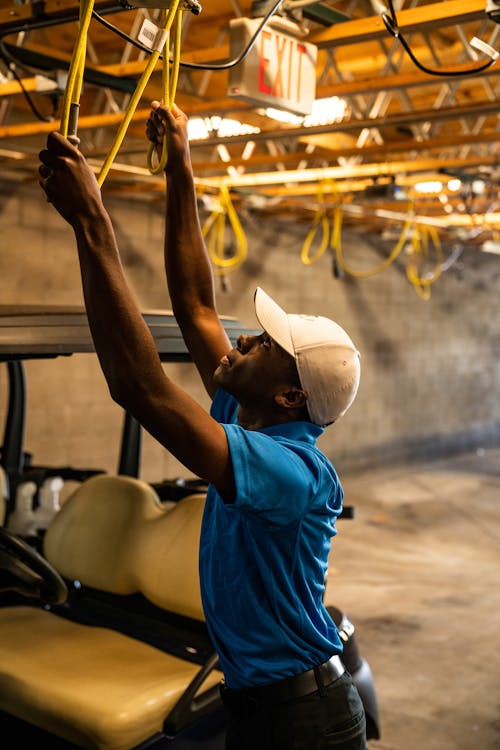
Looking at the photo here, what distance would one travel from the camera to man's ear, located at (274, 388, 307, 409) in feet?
5.66

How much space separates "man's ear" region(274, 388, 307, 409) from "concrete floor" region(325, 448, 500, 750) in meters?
2.37

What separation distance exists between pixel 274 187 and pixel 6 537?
5.93m

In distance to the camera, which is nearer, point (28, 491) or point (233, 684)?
point (233, 684)

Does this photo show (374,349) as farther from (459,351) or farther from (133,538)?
(133,538)

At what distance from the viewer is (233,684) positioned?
1787 millimetres

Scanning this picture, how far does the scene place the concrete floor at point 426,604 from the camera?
3826 mm

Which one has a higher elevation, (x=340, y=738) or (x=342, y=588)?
(x=340, y=738)

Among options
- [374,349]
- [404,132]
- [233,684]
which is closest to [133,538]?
[233,684]

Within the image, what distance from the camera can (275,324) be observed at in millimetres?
1721

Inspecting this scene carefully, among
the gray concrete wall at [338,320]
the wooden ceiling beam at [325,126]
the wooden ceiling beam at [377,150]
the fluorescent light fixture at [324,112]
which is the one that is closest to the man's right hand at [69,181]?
the wooden ceiling beam at [325,126]

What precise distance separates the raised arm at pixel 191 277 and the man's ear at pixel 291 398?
14.4 inches

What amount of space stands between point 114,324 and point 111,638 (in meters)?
2.03

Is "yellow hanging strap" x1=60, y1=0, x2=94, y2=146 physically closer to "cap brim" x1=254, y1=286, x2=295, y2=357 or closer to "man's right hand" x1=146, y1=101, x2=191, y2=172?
"man's right hand" x1=146, y1=101, x2=191, y2=172

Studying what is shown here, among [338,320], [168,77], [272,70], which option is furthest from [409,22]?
[338,320]
